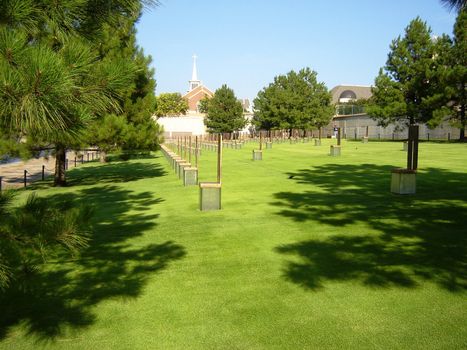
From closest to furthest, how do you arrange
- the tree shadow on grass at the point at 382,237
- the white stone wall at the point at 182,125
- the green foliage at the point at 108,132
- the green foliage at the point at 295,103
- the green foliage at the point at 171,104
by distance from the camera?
the tree shadow on grass at the point at 382,237
the green foliage at the point at 108,132
the green foliage at the point at 295,103
the white stone wall at the point at 182,125
the green foliage at the point at 171,104

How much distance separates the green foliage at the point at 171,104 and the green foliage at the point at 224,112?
70.3ft

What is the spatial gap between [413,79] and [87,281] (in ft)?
131

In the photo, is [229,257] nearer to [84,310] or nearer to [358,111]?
[84,310]

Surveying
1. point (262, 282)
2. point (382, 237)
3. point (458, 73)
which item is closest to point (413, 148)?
point (382, 237)

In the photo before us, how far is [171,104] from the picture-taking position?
8550cm

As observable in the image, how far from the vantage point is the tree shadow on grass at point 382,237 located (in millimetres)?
5066

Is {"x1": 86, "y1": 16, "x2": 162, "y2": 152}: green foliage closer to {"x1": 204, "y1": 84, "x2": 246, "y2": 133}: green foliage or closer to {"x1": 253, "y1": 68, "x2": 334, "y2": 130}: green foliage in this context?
{"x1": 253, "y1": 68, "x2": 334, "y2": 130}: green foliage

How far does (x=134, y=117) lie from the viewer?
643 inches

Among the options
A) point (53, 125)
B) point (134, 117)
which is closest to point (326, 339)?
point (53, 125)

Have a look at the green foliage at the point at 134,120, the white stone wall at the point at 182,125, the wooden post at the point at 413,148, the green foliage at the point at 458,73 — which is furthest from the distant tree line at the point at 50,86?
the white stone wall at the point at 182,125

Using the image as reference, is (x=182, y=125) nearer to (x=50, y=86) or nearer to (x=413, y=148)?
(x=413, y=148)

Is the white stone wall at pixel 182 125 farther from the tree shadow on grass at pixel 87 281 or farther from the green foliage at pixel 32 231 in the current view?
the green foliage at pixel 32 231

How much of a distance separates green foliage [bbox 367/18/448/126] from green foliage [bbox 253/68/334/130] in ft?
53.3

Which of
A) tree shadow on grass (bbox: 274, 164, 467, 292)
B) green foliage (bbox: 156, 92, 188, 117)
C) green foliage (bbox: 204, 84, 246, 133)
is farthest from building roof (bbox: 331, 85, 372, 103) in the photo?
tree shadow on grass (bbox: 274, 164, 467, 292)
